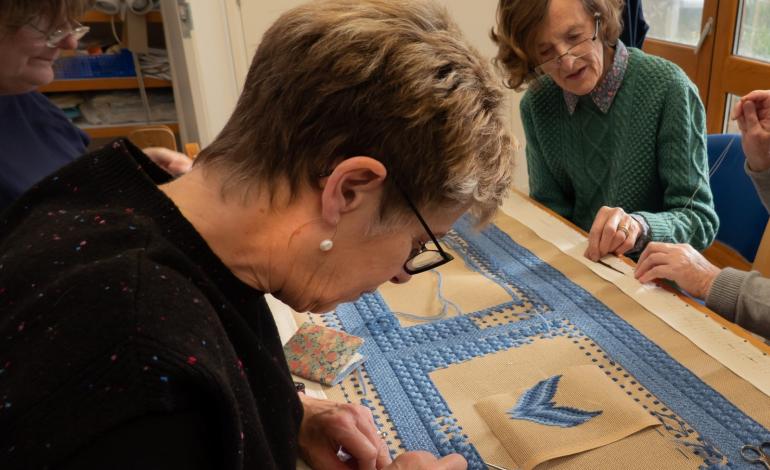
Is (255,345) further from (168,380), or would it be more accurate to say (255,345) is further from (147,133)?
(147,133)

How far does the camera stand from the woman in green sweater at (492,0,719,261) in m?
1.51

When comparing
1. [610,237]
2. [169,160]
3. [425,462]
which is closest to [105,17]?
[169,160]

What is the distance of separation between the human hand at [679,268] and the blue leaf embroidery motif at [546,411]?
1.28 feet

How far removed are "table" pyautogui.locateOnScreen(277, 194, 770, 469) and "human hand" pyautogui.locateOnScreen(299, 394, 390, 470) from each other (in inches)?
1.5

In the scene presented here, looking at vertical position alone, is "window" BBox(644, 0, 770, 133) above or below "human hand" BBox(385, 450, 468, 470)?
above

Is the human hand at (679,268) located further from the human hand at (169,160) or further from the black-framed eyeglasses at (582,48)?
the human hand at (169,160)

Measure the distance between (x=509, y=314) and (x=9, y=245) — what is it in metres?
0.83

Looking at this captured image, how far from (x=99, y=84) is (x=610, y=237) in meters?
2.63

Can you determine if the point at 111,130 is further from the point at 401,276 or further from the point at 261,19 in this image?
the point at 401,276

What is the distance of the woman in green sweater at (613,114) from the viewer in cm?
151

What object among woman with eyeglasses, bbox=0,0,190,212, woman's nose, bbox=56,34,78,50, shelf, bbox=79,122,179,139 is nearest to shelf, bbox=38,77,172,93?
shelf, bbox=79,122,179,139

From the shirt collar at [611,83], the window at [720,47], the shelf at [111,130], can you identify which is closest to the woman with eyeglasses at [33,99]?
the shirt collar at [611,83]

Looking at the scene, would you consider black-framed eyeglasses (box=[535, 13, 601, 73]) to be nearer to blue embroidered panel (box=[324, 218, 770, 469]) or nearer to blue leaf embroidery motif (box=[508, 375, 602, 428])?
blue embroidered panel (box=[324, 218, 770, 469])

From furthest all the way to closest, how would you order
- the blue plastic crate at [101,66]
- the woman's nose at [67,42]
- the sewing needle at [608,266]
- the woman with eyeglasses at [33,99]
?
the blue plastic crate at [101,66], the sewing needle at [608,266], the woman's nose at [67,42], the woman with eyeglasses at [33,99]
